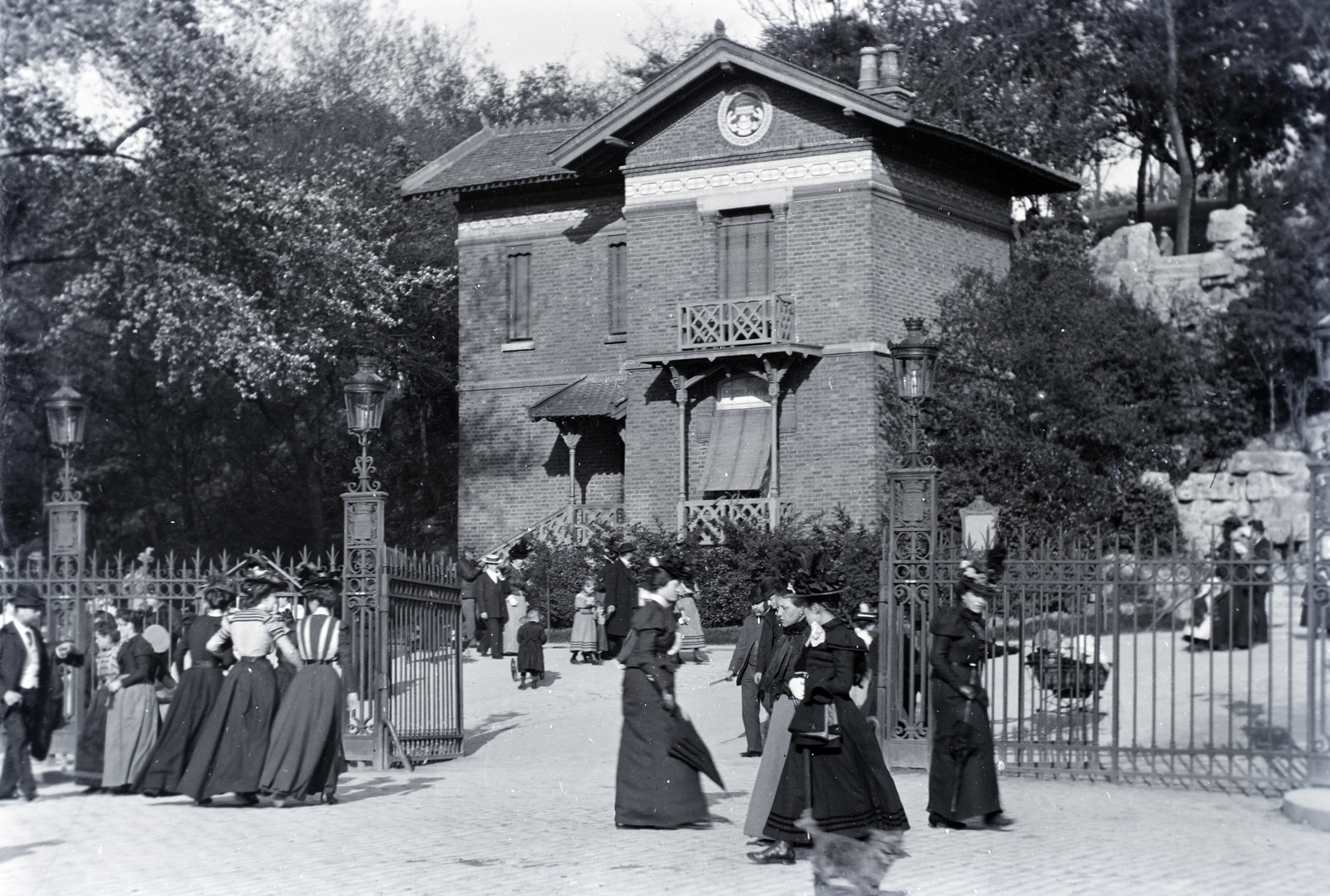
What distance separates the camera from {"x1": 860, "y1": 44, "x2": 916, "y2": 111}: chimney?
2914 centimetres

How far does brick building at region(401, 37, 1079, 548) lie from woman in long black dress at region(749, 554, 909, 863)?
59.5ft

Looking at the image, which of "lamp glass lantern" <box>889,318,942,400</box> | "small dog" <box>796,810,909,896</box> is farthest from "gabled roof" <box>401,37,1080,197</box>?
"small dog" <box>796,810,909,896</box>

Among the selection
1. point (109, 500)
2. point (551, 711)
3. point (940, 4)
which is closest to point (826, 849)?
point (551, 711)

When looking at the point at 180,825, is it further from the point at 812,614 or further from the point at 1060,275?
the point at 1060,275

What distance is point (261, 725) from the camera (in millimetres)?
12102

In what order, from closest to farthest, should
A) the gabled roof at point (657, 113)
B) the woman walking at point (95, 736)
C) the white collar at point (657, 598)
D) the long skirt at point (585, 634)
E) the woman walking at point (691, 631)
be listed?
the white collar at point (657, 598) → the woman walking at point (95, 736) → the woman walking at point (691, 631) → the long skirt at point (585, 634) → the gabled roof at point (657, 113)

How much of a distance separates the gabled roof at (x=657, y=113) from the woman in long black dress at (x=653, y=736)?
1737 cm

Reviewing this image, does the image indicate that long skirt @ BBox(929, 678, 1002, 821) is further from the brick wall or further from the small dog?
the brick wall

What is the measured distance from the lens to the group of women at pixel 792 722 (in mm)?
9414

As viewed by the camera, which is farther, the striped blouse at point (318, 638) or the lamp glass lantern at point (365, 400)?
the lamp glass lantern at point (365, 400)

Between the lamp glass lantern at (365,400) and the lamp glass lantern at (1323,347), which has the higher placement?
the lamp glass lantern at (1323,347)

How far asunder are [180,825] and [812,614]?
15.4 feet

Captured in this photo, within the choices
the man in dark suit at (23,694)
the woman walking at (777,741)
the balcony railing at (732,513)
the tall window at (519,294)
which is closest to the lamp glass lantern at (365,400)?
the man in dark suit at (23,694)

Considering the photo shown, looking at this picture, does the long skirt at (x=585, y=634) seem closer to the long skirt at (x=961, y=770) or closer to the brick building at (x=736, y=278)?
the brick building at (x=736, y=278)
